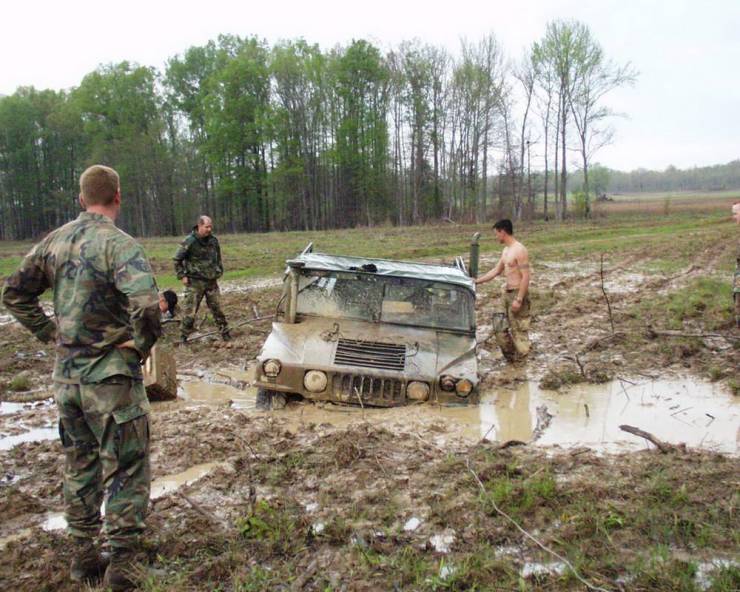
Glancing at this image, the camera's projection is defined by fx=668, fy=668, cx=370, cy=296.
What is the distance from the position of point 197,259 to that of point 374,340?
13.2 ft

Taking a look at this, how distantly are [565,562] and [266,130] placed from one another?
162ft

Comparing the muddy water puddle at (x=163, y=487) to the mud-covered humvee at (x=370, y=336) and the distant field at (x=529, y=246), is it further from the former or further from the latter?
the distant field at (x=529, y=246)

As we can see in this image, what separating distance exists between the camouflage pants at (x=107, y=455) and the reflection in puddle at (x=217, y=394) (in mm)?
3209

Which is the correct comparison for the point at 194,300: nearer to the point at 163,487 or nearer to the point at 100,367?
the point at 163,487

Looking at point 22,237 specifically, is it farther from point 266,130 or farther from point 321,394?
point 321,394

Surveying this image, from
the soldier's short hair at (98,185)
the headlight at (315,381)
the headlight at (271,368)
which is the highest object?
the soldier's short hair at (98,185)

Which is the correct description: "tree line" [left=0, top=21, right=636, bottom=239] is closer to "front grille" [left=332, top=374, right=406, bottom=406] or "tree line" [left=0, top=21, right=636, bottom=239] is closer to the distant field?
the distant field

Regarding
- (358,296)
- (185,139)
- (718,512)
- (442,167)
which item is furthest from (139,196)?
(718,512)

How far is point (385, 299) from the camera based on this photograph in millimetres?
6738

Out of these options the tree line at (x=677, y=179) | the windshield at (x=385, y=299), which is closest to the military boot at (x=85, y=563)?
the windshield at (x=385, y=299)

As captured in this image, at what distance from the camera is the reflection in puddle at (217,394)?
6.85 meters

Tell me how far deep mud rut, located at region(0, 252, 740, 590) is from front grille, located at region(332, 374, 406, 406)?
123mm

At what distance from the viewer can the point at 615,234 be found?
29.3m

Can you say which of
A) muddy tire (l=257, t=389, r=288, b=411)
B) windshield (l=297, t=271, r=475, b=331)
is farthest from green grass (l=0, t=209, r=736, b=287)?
muddy tire (l=257, t=389, r=288, b=411)
